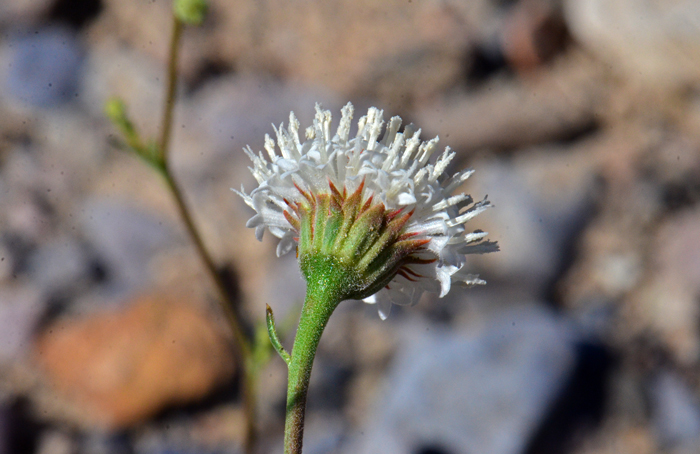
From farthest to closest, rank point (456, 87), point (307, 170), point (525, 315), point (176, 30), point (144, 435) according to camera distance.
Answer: point (456, 87) → point (525, 315) → point (144, 435) → point (176, 30) → point (307, 170)

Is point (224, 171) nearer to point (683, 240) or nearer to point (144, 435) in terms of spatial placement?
point (144, 435)

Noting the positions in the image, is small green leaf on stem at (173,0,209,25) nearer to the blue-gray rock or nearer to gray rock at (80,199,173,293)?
gray rock at (80,199,173,293)

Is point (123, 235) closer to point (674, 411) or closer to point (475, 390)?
point (475, 390)

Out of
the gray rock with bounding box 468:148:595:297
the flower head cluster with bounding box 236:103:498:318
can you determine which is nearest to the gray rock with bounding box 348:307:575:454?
the gray rock with bounding box 468:148:595:297

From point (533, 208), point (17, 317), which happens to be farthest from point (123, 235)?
point (533, 208)

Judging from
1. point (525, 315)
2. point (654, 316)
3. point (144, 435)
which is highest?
point (144, 435)

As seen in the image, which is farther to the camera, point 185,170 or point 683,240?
point 185,170

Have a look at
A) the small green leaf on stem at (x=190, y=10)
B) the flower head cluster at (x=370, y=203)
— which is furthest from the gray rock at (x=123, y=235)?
the flower head cluster at (x=370, y=203)

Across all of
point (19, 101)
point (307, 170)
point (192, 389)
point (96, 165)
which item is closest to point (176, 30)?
point (307, 170)

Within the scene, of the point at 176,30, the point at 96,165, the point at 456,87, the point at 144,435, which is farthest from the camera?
the point at 456,87
